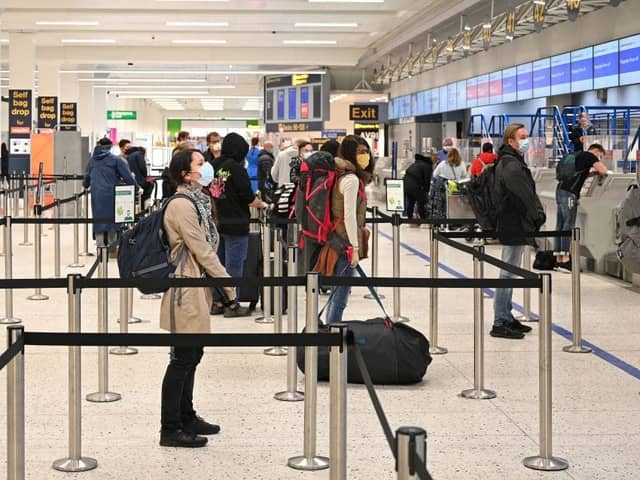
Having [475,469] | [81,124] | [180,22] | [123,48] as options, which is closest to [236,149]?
[475,469]

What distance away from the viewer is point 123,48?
3369cm

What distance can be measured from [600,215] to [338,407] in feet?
32.0

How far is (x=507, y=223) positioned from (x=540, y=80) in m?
12.7

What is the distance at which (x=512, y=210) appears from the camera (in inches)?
360

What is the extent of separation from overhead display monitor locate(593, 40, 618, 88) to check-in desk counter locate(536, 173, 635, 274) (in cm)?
406

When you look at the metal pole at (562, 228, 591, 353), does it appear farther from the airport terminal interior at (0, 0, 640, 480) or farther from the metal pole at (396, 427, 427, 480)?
the metal pole at (396, 427, 427, 480)

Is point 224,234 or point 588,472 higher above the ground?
point 224,234

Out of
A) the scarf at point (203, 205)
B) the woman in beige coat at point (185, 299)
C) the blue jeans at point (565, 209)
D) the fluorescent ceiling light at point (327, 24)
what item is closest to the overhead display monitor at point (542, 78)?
the fluorescent ceiling light at point (327, 24)

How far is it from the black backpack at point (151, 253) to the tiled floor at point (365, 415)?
914mm

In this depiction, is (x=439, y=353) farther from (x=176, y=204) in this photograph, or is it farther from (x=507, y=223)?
(x=176, y=204)

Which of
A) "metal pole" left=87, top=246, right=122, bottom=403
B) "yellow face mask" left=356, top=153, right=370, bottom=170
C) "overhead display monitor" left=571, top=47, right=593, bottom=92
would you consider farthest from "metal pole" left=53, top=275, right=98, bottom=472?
"overhead display monitor" left=571, top=47, right=593, bottom=92

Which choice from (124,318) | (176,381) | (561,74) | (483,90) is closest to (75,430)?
(176,381)

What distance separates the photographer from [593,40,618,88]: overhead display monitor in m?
17.3

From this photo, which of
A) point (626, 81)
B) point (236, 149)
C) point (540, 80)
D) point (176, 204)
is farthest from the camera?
point (540, 80)
